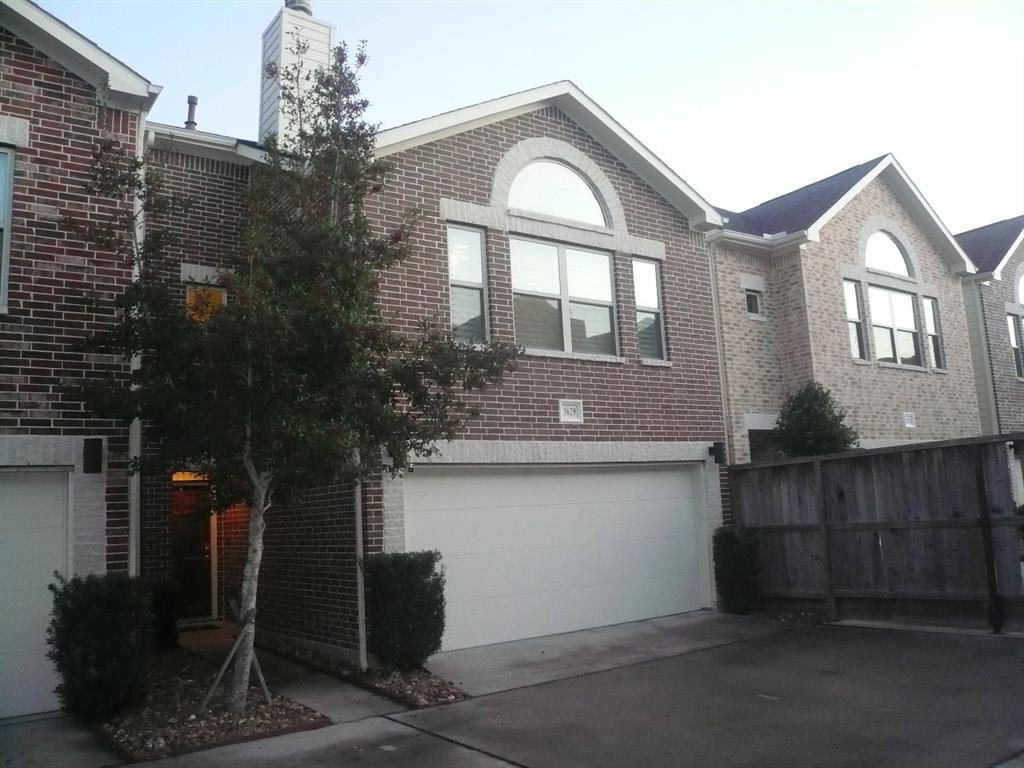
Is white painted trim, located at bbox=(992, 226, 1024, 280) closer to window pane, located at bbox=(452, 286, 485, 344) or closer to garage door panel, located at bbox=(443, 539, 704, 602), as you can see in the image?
garage door panel, located at bbox=(443, 539, 704, 602)

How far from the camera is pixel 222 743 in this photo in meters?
7.41

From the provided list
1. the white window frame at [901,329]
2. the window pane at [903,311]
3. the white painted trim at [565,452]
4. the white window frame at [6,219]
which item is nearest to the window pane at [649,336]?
the white painted trim at [565,452]

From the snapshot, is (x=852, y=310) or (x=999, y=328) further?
(x=999, y=328)

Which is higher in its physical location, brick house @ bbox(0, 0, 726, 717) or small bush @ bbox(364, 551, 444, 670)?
brick house @ bbox(0, 0, 726, 717)

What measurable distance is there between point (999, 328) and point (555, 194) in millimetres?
11986

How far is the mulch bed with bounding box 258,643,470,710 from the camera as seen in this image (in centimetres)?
878

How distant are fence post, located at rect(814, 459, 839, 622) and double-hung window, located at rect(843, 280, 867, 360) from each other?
14.6 ft

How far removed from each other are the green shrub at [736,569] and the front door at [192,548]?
7.72m

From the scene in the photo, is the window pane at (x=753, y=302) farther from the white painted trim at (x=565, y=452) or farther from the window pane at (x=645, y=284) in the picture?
the white painted trim at (x=565, y=452)

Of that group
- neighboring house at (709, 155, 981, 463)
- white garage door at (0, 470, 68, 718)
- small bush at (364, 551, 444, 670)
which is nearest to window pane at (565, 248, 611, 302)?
neighboring house at (709, 155, 981, 463)

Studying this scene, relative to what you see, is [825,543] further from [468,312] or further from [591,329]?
[468,312]

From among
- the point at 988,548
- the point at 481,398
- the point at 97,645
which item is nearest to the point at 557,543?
the point at 481,398

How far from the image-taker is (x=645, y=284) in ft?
45.0

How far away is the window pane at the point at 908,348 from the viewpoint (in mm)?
17297
